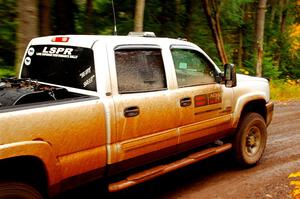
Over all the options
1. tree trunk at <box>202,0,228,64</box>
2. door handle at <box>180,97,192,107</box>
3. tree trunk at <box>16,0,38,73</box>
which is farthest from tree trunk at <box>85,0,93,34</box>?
door handle at <box>180,97,192,107</box>

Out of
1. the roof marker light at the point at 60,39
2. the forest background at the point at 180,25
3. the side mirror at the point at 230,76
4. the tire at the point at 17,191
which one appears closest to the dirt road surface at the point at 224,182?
the tire at the point at 17,191

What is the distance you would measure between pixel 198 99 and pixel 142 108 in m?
1.07

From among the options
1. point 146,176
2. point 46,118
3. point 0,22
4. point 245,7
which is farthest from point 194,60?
point 245,7

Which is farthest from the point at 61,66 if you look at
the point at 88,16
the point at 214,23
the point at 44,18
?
the point at 214,23

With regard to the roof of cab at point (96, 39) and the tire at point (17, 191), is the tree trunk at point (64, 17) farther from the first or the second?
the tire at point (17, 191)

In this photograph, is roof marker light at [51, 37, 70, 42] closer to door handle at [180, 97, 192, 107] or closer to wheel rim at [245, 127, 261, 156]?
door handle at [180, 97, 192, 107]

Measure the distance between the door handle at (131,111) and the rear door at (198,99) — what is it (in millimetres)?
738

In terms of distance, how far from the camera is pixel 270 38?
25.4m

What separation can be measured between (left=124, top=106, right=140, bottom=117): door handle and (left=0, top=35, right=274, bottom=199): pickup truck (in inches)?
0.4

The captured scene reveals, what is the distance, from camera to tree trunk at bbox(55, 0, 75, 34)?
12766 millimetres

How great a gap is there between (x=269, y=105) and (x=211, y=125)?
1650mm

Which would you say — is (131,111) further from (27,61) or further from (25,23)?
(25,23)

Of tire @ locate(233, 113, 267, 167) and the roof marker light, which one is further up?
the roof marker light

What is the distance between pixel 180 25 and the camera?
17.5m
